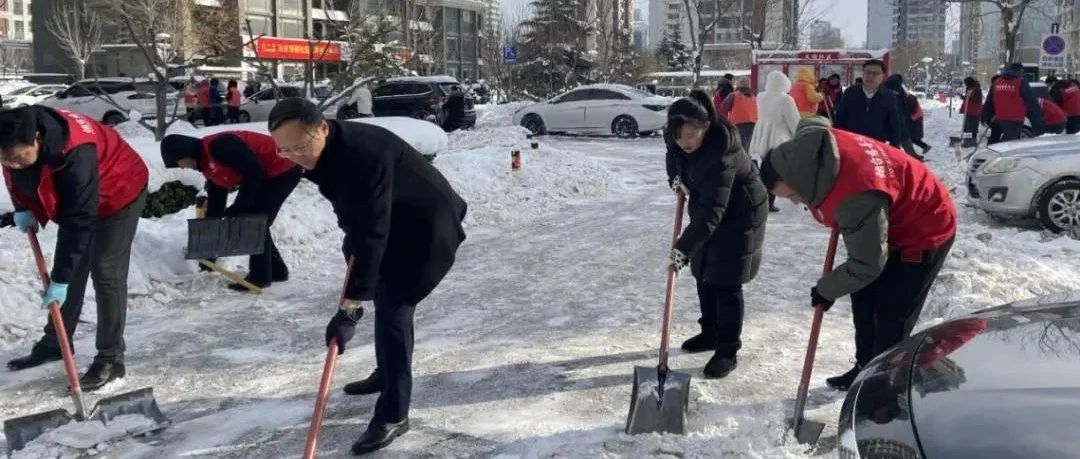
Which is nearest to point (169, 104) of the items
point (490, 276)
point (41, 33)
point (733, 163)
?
point (490, 276)

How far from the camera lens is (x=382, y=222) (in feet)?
11.8

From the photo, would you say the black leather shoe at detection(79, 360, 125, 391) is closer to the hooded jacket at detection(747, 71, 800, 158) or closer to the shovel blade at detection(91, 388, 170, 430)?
the shovel blade at detection(91, 388, 170, 430)

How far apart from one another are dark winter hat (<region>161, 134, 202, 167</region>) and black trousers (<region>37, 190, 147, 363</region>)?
3.77 feet

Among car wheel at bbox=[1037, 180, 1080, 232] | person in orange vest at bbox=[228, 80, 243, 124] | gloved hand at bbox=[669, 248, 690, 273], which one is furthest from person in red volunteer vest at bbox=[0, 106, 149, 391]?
person in orange vest at bbox=[228, 80, 243, 124]

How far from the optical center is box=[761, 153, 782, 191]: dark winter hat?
3.74 metres

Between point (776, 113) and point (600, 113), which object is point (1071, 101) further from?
point (600, 113)

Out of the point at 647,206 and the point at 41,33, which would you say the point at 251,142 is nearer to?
the point at 647,206

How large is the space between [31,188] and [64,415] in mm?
1229

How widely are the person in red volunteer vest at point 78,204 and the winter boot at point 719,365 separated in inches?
129

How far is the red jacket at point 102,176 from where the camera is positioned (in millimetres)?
4656

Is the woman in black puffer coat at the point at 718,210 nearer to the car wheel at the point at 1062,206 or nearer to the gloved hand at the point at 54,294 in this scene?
the gloved hand at the point at 54,294

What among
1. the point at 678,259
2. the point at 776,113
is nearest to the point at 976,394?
the point at 678,259

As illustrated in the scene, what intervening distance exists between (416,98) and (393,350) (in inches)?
846

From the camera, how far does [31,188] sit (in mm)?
4703
